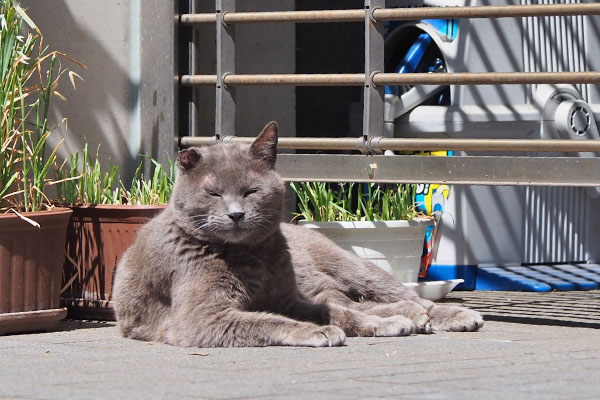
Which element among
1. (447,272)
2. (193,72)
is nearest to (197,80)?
(193,72)

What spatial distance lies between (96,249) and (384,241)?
159cm

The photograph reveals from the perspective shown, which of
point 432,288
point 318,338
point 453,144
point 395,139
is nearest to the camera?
point 318,338

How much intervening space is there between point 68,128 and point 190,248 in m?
1.84

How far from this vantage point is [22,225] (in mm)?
4844

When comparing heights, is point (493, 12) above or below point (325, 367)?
above

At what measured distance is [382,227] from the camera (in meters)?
5.90

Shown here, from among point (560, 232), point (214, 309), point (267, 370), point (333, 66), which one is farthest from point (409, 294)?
point (333, 66)

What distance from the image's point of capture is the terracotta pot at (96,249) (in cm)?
536

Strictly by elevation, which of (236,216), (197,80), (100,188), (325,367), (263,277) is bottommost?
(325,367)

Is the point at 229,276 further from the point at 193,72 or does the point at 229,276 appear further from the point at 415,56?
the point at 415,56

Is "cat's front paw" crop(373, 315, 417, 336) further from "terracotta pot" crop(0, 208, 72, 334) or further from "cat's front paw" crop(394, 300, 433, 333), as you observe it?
"terracotta pot" crop(0, 208, 72, 334)

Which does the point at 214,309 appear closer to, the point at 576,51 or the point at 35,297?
the point at 35,297

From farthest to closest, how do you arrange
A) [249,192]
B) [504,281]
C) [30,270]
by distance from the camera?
1. [504,281]
2. [30,270]
3. [249,192]

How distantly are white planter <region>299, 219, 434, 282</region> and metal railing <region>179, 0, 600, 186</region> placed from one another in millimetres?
543
